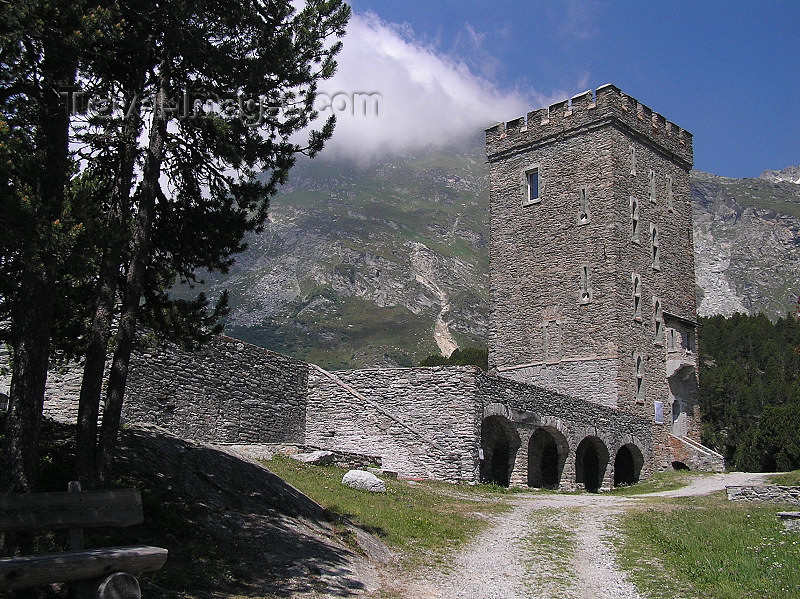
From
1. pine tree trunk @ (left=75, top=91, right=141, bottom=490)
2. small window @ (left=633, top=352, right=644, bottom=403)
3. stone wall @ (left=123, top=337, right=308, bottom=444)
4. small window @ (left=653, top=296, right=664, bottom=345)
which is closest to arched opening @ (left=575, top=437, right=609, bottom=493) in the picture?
small window @ (left=633, top=352, right=644, bottom=403)

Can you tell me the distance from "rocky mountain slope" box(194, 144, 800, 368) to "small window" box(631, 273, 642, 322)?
226 feet

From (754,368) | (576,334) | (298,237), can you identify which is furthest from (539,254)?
(298,237)

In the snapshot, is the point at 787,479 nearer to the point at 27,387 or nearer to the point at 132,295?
the point at 132,295

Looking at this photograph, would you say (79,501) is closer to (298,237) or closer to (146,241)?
(146,241)

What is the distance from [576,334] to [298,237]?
121542 mm

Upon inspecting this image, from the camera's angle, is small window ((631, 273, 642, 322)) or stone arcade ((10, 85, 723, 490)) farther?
small window ((631, 273, 642, 322))

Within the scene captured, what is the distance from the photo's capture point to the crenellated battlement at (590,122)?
34750mm

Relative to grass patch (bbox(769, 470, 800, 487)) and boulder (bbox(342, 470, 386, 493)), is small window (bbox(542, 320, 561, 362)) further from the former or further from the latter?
boulder (bbox(342, 470, 386, 493))

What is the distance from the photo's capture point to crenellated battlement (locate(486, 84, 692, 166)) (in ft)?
114

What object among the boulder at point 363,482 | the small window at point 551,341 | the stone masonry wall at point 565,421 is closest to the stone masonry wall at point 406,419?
the stone masonry wall at point 565,421

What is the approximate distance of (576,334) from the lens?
111ft

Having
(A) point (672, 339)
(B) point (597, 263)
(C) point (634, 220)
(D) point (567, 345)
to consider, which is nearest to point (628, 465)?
(D) point (567, 345)

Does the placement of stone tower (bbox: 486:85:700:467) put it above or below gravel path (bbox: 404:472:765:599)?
above

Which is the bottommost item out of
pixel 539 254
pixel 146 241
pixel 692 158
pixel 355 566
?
pixel 355 566
